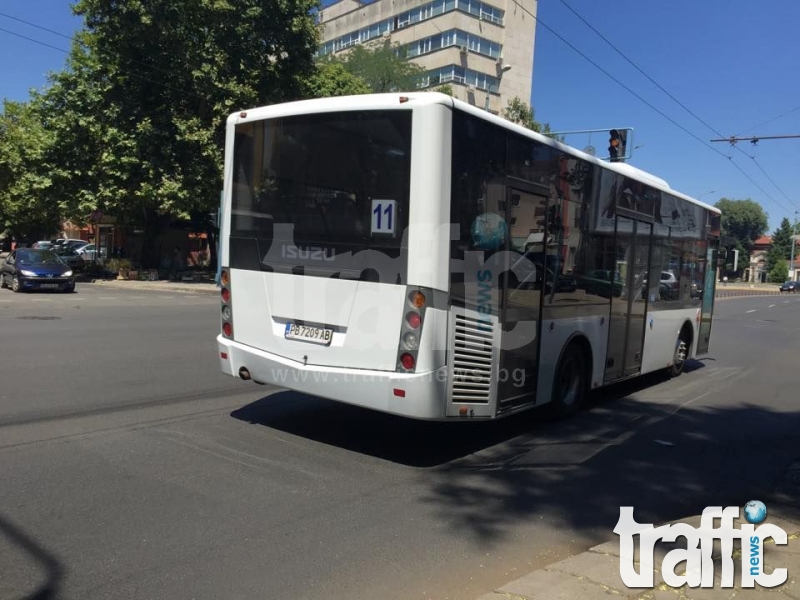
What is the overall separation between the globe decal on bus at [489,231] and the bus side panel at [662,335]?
181 inches

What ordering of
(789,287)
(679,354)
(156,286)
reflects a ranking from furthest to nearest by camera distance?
1. (789,287)
2. (156,286)
3. (679,354)

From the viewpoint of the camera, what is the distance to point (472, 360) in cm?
561

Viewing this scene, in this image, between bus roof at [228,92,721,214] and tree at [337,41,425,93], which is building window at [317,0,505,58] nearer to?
tree at [337,41,425,93]

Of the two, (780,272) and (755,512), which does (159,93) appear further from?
→ (780,272)

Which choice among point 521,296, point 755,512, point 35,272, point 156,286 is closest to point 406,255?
point 521,296

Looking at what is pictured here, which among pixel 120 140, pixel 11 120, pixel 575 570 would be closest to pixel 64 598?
pixel 575 570

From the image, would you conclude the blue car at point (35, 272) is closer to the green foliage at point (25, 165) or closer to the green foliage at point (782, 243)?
the green foliage at point (25, 165)

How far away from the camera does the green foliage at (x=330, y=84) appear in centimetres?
3086

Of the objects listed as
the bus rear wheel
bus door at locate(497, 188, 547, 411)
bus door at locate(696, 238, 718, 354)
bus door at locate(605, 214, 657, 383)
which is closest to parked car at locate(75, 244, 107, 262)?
bus door at locate(696, 238, 718, 354)

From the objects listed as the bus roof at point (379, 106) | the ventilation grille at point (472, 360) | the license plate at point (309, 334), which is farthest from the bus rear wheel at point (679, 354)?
the license plate at point (309, 334)

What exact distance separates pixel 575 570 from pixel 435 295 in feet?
7.38

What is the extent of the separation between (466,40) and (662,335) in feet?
164

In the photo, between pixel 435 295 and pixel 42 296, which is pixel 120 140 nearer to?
pixel 42 296

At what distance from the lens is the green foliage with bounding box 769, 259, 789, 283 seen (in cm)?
10144
